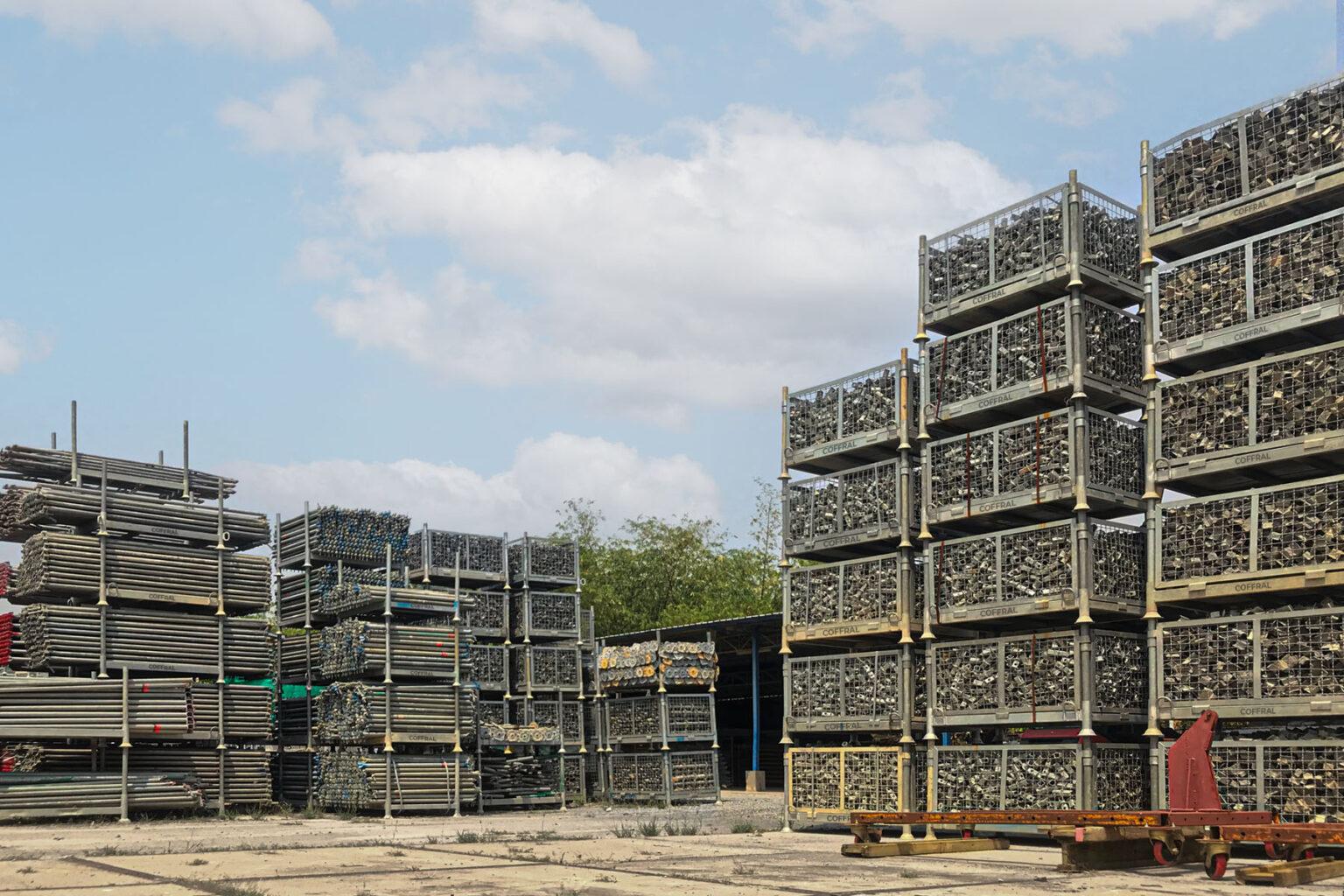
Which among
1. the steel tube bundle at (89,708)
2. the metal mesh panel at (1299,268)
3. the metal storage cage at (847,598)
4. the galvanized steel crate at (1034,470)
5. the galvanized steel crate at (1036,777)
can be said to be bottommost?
the galvanized steel crate at (1036,777)

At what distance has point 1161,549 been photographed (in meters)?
19.2

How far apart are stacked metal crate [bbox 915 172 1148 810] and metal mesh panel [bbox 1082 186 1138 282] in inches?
1.2

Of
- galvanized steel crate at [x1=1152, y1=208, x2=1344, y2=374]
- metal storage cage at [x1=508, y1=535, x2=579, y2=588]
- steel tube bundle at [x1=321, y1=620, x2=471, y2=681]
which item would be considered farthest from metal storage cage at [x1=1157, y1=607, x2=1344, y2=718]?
metal storage cage at [x1=508, y1=535, x2=579, y2=588]

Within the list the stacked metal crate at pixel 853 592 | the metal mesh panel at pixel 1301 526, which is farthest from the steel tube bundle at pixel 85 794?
the metal mesh panel at pixel 1301 526

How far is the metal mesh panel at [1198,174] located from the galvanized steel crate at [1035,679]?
6331 mm

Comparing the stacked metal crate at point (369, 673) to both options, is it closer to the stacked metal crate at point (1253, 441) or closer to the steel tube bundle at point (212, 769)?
the steel tube bundle at point (212, 769)

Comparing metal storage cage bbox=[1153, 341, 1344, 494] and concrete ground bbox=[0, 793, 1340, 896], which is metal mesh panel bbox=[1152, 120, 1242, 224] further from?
concrete ground bbox=[0, 793, 1340, 896]

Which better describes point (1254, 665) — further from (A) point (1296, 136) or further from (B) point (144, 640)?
(B) point (144, 640)

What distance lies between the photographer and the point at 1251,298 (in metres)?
18.5

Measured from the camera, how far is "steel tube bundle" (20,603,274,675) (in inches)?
984

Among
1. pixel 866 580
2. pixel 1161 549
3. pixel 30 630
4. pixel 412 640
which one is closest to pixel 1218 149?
pixel 1161 549

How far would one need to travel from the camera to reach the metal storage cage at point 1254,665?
17.0 metres

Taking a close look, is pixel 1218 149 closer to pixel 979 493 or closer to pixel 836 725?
pixel 979 493

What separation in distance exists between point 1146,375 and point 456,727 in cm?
1521
